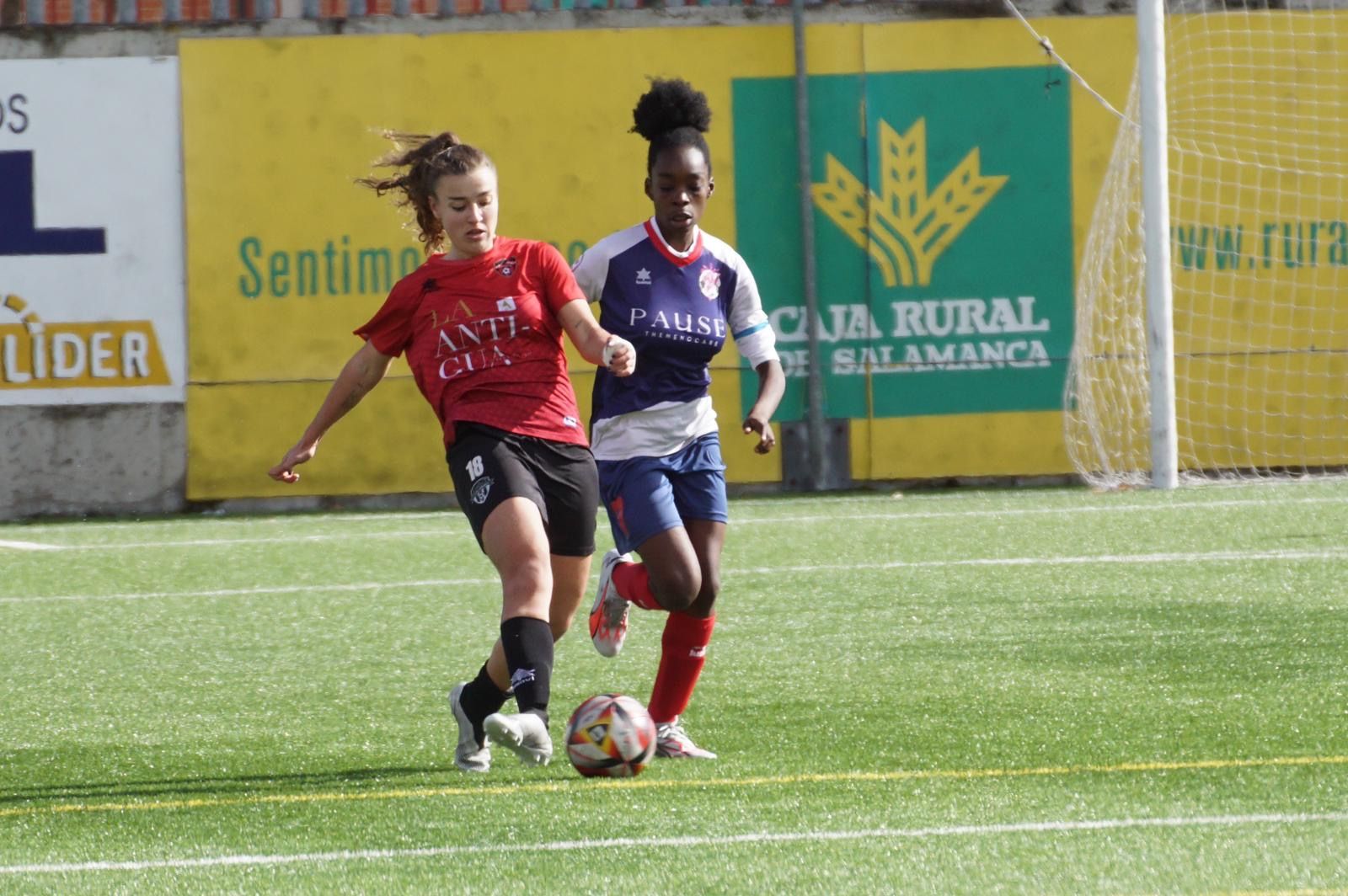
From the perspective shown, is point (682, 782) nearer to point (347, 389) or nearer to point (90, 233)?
point (347, 389)

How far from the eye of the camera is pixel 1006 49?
13258 mm

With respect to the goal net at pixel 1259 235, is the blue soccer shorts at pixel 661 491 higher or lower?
lower

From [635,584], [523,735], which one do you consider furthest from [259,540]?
[523,735]

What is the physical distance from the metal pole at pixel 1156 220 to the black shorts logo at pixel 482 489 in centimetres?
767

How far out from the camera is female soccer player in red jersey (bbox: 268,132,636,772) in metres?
4.66

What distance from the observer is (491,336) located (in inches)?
191

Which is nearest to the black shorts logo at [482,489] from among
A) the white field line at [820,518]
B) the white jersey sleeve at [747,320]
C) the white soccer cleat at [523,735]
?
the white soccer cleat at [523,735]

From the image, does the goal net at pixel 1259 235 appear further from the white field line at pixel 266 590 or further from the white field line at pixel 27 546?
the white field line at pixel 27 546

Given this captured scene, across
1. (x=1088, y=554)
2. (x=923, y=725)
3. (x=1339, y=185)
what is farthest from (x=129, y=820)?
(x=1339, y=185)

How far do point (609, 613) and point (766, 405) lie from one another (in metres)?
0.77

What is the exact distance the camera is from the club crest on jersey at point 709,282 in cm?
516

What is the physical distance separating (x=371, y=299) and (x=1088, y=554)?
5.84 m

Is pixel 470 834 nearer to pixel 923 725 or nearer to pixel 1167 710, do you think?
pixel 923 725

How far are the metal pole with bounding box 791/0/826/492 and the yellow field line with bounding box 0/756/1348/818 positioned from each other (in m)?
8.75
